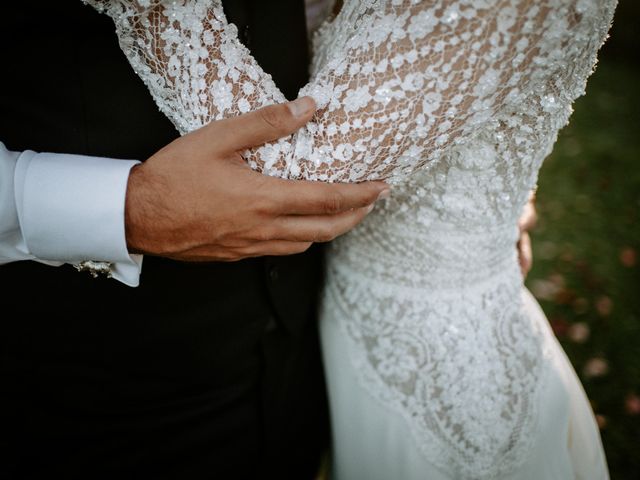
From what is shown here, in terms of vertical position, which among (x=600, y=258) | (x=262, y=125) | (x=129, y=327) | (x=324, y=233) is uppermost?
(x=262, y=125)

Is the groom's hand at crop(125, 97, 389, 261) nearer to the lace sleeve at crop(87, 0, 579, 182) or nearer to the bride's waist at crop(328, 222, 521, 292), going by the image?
the lace sleeve at crop(87, 0, 579, 182)

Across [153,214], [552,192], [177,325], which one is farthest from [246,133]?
[552,192]

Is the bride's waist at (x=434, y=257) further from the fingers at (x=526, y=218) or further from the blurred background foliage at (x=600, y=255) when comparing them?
the blurred background foliage at (x=600, y=255)

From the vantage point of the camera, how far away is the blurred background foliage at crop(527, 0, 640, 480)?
307cm

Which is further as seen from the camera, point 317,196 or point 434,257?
point 434,257

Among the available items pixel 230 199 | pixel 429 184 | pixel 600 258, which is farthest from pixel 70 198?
pixel 600 258

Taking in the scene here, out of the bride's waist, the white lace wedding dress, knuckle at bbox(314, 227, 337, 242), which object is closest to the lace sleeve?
the white lace wedding dress

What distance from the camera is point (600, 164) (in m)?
5.16

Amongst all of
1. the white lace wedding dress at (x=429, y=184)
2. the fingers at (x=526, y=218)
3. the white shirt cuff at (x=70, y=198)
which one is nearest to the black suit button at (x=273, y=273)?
the white lace wedding dress at (x=429, y=184)

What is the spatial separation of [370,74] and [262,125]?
21 cm

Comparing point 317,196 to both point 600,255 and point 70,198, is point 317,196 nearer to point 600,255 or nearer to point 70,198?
point 70,198

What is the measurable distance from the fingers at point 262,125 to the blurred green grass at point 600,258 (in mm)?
2917

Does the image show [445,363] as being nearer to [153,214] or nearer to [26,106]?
[153,214]

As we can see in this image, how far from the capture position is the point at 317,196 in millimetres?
915
